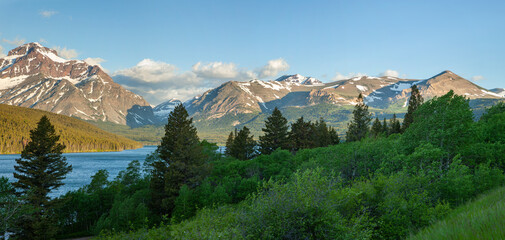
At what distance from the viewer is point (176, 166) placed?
50.8 meters

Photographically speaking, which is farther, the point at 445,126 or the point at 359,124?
the point at 359,124

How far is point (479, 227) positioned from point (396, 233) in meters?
14.7

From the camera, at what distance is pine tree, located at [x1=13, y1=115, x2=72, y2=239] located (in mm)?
43562

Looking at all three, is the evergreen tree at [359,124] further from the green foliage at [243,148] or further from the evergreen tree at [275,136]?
the green foliage at [243,148]

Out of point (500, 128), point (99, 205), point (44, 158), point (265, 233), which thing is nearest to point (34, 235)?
point (44, 158)

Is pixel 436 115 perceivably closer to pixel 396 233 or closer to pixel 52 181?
pixel 396 233

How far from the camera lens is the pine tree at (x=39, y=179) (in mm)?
43562

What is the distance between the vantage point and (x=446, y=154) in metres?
27.8

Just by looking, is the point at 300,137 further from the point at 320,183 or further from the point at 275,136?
the point at 320,183

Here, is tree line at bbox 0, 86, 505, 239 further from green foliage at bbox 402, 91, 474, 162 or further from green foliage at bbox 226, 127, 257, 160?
green foliage at bbox 226, 127, 257, 160

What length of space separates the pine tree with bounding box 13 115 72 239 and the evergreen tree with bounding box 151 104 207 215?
16.1 m

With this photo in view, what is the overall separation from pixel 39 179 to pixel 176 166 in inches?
881

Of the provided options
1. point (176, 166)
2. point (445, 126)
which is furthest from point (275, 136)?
point (445, 126)

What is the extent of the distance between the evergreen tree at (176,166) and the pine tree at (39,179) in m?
16.1
